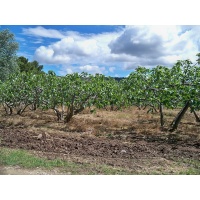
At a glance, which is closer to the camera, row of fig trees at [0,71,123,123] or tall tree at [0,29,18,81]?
row of fig trees at [0,71,123,123]

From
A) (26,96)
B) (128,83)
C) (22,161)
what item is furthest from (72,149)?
(26,96)

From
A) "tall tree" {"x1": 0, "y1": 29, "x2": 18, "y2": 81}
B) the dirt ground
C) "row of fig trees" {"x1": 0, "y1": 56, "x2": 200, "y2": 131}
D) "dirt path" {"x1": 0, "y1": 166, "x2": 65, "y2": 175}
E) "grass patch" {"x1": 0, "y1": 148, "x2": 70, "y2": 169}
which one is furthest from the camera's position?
"tall tree" {"x1": 0, "y1": 29, "x2": 18, "y2": 81}

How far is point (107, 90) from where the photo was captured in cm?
1263

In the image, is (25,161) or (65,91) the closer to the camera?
(25,161)

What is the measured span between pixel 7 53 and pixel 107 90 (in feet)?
24.1

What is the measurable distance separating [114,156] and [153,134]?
3.92m

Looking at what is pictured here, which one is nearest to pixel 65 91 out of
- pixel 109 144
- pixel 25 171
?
pixel 109 144

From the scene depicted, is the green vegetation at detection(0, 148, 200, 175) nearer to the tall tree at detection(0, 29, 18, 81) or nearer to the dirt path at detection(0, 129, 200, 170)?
the dirt path at detection(0, 129, 200, 170)

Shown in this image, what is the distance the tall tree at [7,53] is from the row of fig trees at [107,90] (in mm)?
1900

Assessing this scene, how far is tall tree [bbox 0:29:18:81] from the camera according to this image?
14328mm

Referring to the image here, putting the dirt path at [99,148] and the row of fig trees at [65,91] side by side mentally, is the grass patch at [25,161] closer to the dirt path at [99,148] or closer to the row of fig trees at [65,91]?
the dirt path at [99,148]

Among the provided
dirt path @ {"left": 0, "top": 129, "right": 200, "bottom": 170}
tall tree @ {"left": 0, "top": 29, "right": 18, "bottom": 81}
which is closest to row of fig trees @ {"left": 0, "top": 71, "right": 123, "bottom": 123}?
tall tree @ {"left": 0, "top": 29, "right": 18, "bottom": 81}

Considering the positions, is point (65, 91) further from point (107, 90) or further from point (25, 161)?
point (25, 161)

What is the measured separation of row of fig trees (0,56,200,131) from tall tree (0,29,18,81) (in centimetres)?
190
